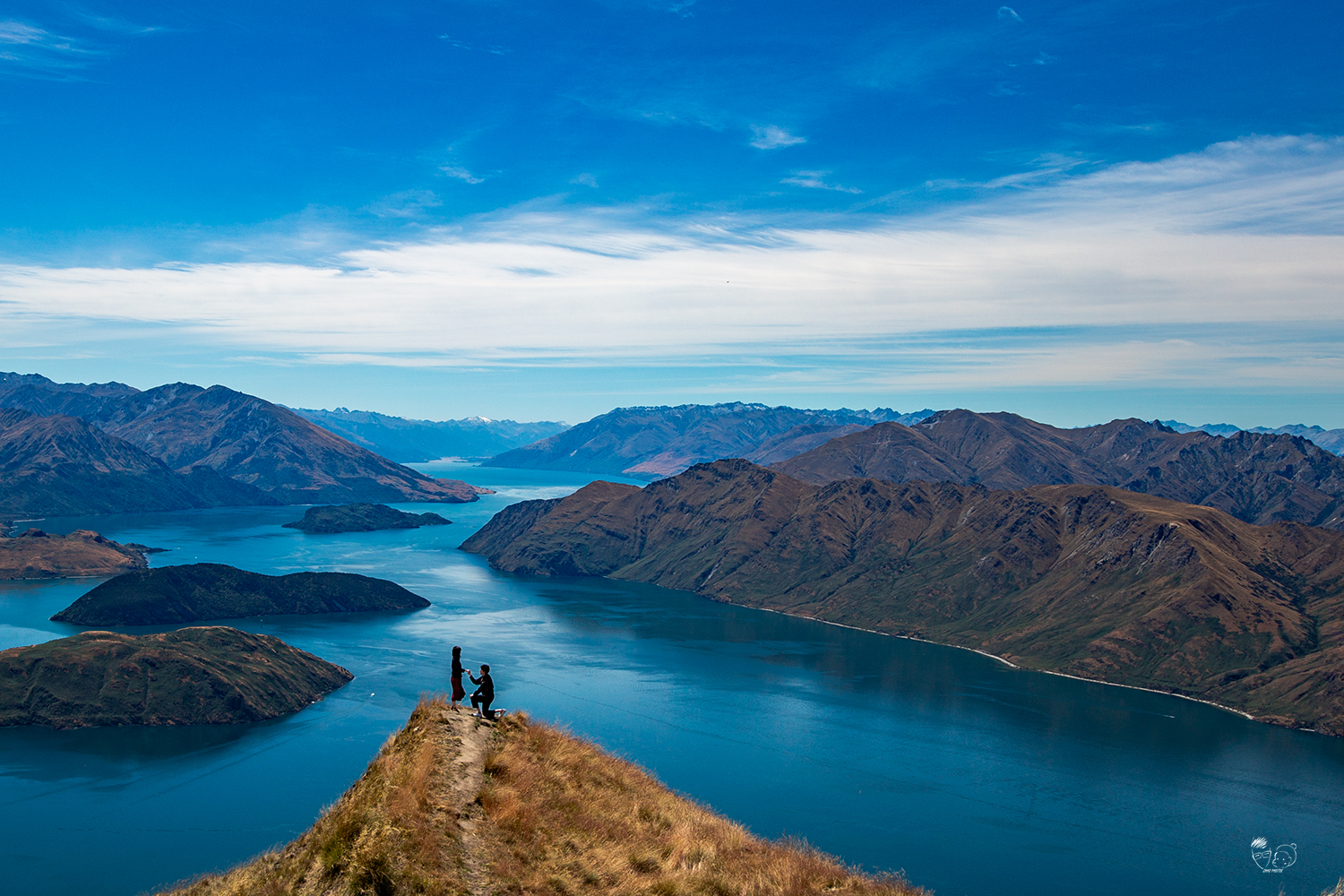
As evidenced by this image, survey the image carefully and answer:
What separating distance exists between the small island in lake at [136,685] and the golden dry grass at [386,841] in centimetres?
16265

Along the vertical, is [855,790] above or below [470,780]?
below

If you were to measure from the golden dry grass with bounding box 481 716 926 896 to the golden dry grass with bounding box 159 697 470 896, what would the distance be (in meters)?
1.69

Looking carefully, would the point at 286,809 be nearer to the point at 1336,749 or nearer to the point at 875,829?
the point at 875,829

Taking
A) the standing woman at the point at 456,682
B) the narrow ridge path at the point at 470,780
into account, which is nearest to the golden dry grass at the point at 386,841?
the narrow ridge path at the point at 470,780

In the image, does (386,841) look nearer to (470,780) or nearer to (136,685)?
(470,780)

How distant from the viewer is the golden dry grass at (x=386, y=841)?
90.5 ft

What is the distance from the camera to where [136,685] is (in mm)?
175000

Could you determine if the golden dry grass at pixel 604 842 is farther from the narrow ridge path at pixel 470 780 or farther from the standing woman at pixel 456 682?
the standing woman at pixel 456 682

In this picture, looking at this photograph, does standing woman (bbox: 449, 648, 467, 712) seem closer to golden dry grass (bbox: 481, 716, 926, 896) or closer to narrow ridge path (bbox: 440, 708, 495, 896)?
narrow ridge path (bbox: 440, 708, 495, 896)

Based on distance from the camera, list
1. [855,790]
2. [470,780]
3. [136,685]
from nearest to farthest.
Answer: [470,780]
[855,790]
[136,685]

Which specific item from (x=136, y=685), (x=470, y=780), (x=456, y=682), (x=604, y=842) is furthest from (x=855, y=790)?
(x=136, y=685)

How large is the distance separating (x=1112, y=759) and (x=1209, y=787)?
683 inches

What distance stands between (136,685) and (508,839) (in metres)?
176

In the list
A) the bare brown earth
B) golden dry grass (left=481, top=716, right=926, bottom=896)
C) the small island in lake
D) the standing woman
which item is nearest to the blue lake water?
the small island in lake
